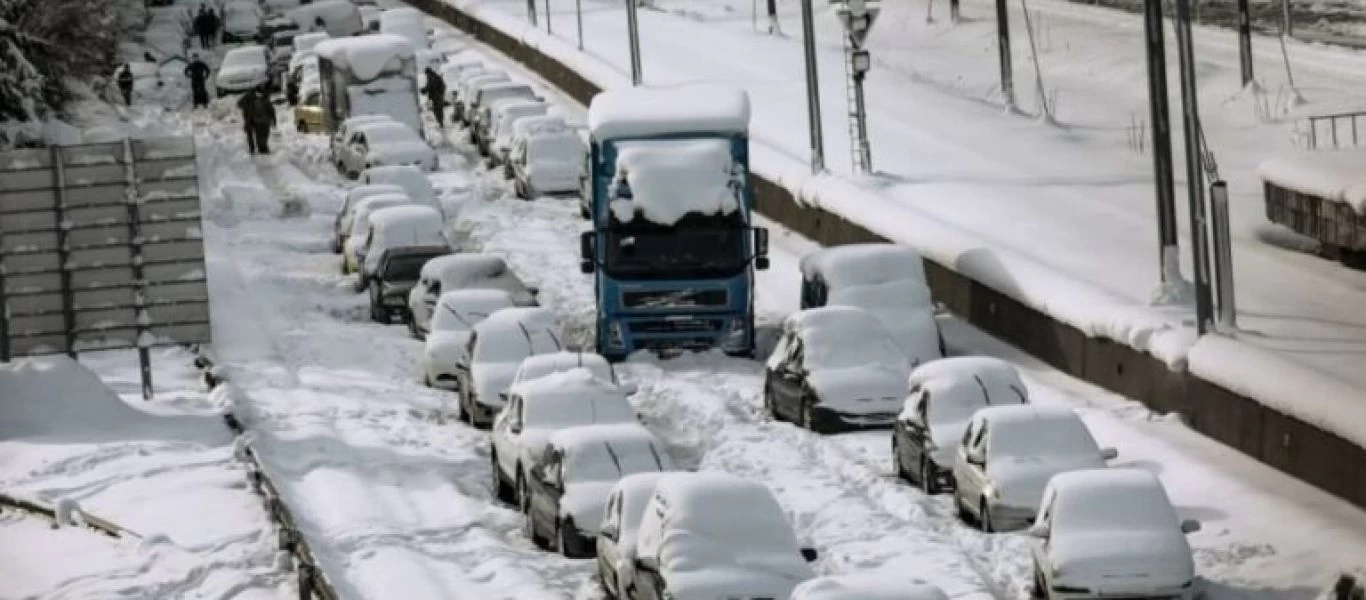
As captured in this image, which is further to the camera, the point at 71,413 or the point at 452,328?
the point at 452,328

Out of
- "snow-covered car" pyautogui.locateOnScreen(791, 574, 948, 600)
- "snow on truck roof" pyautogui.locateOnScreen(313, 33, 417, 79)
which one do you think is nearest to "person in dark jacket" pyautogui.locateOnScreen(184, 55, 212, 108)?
"snow on truck roof" pyautogui.locateOnScreen(313, 33, 417, 79)

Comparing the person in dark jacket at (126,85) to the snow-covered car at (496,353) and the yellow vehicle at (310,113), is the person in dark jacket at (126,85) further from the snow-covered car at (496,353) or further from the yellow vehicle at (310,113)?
the snow-covered car at (496,353)

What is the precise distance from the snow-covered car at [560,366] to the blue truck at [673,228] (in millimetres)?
4545

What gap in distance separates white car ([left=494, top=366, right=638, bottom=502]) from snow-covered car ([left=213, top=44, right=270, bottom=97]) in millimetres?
51340

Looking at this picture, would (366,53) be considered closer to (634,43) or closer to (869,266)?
(634,43)

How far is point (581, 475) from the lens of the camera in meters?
29.8

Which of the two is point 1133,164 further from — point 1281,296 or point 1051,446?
point 1051,446

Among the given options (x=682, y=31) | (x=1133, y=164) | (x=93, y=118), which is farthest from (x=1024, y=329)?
(x=682, y=31)

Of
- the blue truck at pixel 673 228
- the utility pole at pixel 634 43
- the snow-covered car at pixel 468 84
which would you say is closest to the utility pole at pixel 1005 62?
the utility pole at pixel 634 43

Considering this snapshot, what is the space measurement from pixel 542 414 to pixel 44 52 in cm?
3597

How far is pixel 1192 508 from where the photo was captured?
30875 mm

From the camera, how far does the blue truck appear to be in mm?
40062

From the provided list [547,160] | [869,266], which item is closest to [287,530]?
[869,266]

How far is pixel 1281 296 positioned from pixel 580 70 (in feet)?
130
